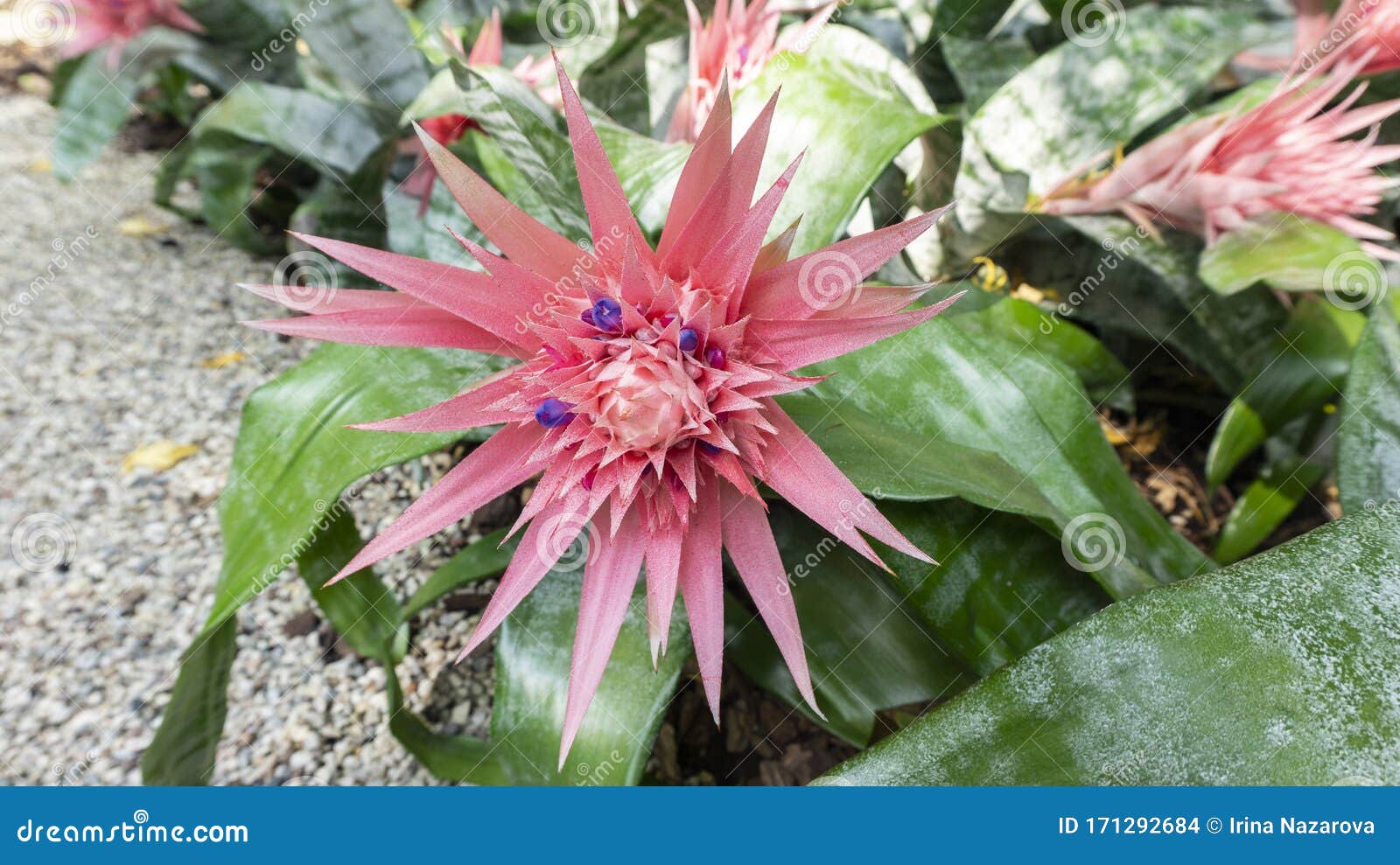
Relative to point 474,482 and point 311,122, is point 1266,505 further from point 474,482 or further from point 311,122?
point 311,122

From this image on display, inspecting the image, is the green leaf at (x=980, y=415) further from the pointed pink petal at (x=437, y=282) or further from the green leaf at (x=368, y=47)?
the green leaf at (x=368, y=47)

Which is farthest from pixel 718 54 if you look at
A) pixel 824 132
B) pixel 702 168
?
pixel 702 168

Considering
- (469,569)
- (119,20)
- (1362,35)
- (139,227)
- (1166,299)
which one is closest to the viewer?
(469,569)

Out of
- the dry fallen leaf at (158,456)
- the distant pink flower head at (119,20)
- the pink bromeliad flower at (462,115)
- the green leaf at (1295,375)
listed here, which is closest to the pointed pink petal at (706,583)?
the pink bromeliad flower at (462,115)

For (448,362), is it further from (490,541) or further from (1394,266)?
(1394,266)

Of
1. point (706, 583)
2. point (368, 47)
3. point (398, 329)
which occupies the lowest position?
point (706, 583)

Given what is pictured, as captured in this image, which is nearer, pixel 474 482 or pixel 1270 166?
pixel 474 482

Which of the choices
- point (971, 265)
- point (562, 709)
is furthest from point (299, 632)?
point (971, 265)
